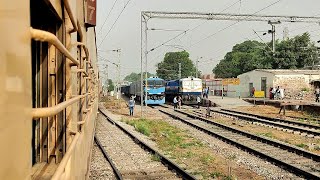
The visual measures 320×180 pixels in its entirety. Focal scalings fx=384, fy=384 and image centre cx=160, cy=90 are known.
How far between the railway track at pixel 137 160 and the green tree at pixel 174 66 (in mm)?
102951

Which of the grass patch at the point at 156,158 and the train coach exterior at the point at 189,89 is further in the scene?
the train coach exterior at the point at 189,89

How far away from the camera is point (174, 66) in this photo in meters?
122

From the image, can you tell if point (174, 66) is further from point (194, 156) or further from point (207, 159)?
point (207, 159)

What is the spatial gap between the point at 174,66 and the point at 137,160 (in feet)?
363

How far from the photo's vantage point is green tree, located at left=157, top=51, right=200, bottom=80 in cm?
12025

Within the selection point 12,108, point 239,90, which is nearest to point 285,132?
point 12,108

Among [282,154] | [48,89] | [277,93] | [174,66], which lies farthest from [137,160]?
[174,66]

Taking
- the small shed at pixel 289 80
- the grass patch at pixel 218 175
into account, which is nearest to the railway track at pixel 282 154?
the grass patch at pixel 218 175

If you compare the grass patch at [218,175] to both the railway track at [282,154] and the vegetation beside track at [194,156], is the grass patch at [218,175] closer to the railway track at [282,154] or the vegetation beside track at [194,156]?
the vegetation beside track at [194,156]

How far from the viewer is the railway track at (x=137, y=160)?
9.36 m

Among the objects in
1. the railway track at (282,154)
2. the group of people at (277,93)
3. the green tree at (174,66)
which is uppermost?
the green tree at (174,66)

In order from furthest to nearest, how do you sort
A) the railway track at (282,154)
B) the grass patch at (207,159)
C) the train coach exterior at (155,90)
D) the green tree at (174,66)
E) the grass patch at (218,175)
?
the green tree at (174,66)
the train coach exterior at (155,90)
the grass patch at (207,159)
the railway track at (282,154)
the grass patch at (218,175)

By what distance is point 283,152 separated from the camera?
12281 mm

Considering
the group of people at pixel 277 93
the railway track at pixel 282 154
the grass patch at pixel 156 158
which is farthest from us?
the group of people at pixel 277 93
